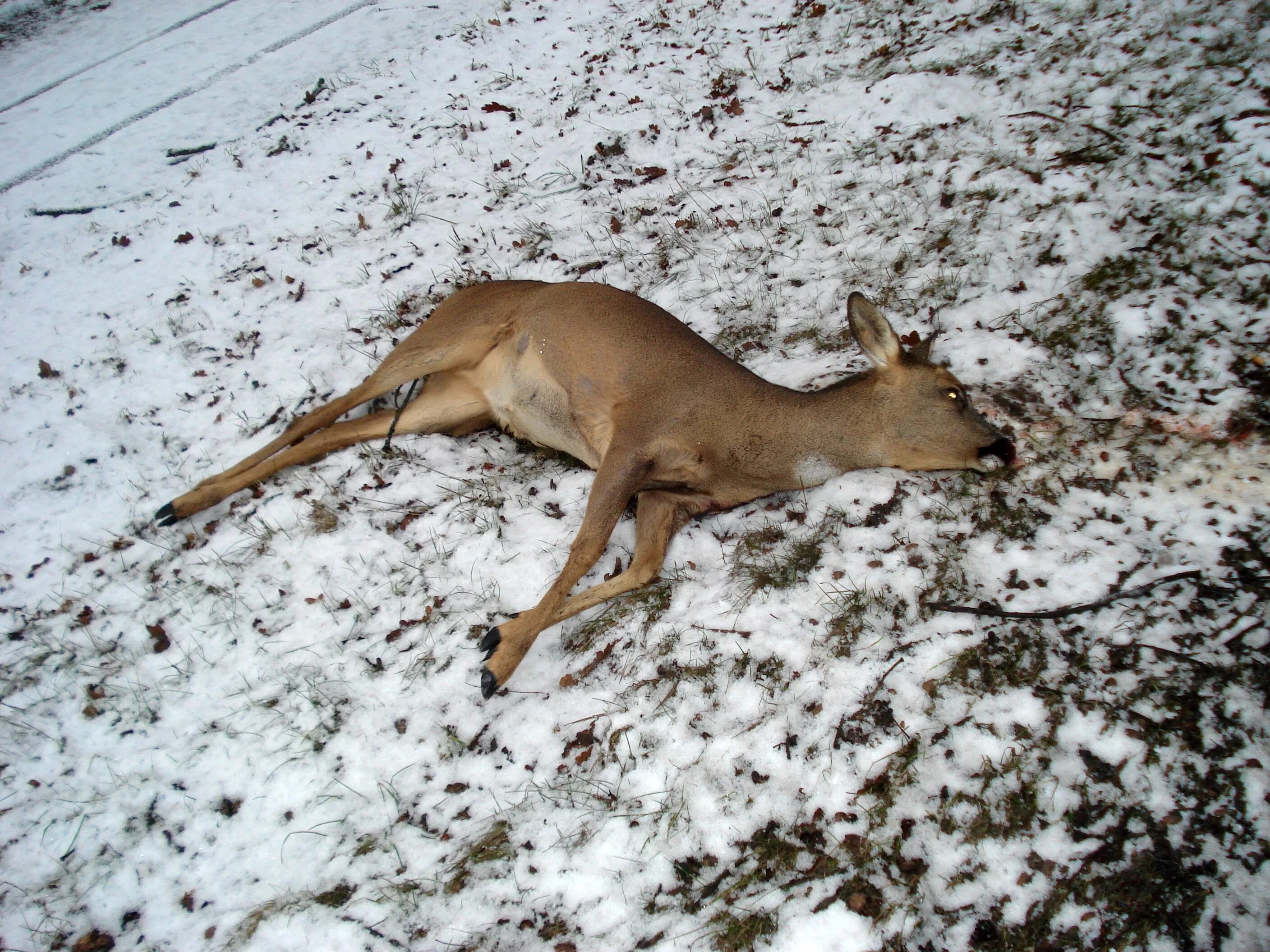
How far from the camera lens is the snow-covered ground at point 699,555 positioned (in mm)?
3141

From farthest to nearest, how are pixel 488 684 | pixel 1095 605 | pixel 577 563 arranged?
pixel 577 563 < pixel 488 684 < pixel 1095 605

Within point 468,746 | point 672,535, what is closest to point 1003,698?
point 672,535

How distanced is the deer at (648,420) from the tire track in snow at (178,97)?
6362 millimetres

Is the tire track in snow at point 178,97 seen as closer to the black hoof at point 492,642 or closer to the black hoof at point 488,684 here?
the black hoof at point 492,642

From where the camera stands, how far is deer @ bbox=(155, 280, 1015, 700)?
14.2 feet

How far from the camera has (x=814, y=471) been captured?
4.57m

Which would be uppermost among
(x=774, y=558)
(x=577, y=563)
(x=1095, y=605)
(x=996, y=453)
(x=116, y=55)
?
(x=116, y=55)

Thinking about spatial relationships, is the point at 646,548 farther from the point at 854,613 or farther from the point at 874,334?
the point at 874,334

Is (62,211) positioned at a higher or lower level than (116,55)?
lower

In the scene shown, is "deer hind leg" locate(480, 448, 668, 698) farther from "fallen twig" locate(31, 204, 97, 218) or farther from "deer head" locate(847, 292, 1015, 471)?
"fallen twig" locate(31, 204, 97, 218)

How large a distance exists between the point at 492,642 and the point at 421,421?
7.10ft

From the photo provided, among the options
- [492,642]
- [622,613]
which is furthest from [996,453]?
[492,642]

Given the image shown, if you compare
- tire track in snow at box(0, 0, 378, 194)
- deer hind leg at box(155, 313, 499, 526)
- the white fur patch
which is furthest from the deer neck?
tire track in snow at box(0, 0, 378, 194)

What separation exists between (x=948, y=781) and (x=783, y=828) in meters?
0.76
